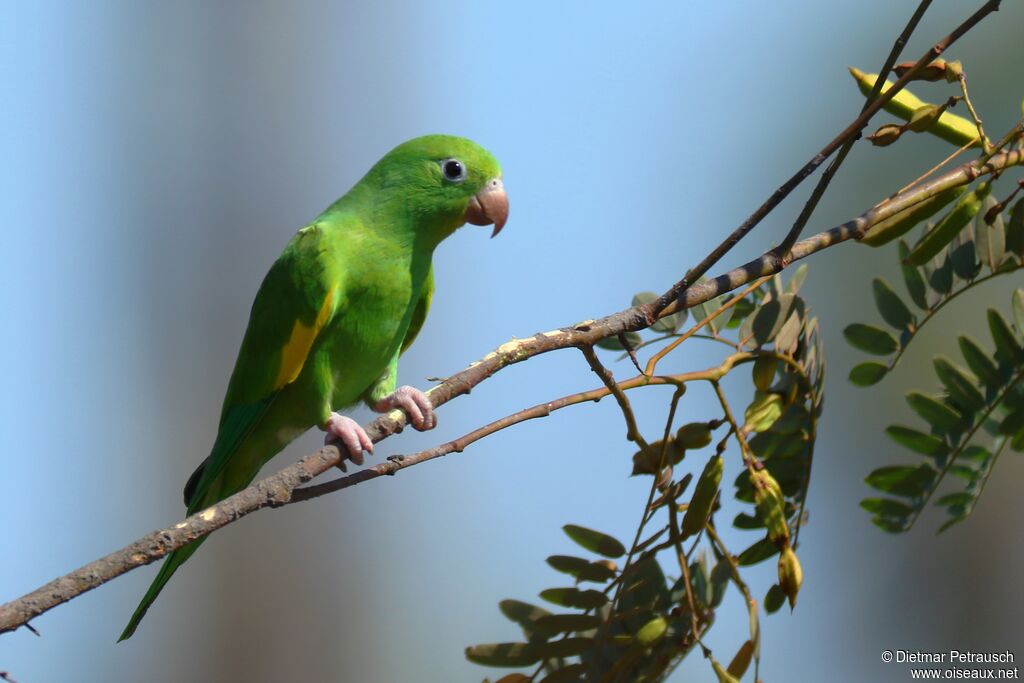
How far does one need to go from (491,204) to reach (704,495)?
64.1 inches

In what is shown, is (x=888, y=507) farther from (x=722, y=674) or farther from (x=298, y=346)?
(x=298, y=346)

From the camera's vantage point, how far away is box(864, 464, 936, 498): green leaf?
6.73ft

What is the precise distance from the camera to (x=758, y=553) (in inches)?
78.0

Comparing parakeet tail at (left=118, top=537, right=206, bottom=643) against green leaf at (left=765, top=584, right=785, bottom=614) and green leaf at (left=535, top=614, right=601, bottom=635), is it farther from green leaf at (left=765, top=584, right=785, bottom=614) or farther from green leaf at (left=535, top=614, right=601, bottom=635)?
green leaf at (left=765, top=584, right=785, bottom=614)

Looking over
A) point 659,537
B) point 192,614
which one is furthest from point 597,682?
point 192,614

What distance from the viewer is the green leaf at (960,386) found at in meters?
1.99

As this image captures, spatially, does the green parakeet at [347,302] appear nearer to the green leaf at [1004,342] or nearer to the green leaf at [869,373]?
the green leaf at [869,373]

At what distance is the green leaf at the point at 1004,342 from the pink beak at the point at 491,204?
157 cm

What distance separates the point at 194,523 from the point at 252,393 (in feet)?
4.94

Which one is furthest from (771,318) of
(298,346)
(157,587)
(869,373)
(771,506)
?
(157,587)

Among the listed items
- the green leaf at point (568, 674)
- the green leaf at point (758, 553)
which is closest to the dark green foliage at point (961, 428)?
the green leaf at point (758, 553)

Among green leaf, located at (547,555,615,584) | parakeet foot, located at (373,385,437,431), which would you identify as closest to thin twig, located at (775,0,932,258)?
green leaf, located at (547,555,615,584)

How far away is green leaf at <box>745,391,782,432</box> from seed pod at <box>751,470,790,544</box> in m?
0.13

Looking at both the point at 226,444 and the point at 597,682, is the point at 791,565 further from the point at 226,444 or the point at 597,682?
the point at 226,444
